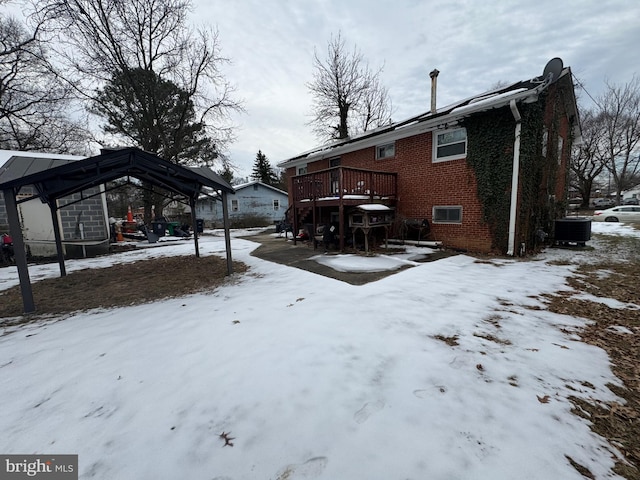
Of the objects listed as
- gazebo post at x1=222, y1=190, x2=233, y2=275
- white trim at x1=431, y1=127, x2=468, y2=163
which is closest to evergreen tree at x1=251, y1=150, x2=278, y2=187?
white trim at x1=431, y1=127, x2=468, y2=163

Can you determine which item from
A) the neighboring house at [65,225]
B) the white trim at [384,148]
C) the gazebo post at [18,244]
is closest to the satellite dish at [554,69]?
the white trim at [384,148]

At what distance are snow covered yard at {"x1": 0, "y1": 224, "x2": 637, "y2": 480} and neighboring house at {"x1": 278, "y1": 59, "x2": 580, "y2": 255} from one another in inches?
181

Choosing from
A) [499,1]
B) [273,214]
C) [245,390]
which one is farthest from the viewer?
[273,214]

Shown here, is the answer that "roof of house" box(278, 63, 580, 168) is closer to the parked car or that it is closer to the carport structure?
the carport structure

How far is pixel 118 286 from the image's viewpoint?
5.78 meters

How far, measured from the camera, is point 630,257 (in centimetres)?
712

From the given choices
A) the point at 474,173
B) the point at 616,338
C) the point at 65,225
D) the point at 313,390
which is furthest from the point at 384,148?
the point at 65,225

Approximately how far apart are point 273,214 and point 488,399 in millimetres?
26885

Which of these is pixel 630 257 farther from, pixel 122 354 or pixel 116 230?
pixel 116 230

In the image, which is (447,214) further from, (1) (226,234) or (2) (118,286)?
(2) (118,286)

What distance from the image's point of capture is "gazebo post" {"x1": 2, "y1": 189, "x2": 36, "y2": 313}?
4109 millimetres

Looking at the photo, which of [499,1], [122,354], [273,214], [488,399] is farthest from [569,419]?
[273,214]

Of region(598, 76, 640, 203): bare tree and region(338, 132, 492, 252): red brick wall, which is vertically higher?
region(598, 76, 640, 203): bare tree

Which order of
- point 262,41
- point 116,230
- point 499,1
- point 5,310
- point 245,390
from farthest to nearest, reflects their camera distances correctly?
point 116,230
point 262,41
point 499,1
point 5,310
point 245,390
